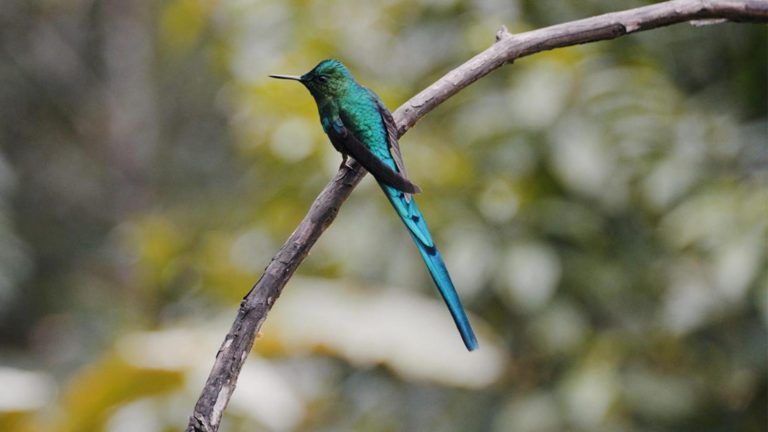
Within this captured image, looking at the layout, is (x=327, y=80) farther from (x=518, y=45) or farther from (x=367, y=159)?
(x=518, y=45)

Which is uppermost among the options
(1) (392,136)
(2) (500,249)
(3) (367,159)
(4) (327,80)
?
(2) (500,249)

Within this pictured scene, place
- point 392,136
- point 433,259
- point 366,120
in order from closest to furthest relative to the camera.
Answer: point 433,259, point 392,136, point 366,120

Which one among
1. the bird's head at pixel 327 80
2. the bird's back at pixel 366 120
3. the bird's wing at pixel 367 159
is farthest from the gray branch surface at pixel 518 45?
the bird's head at pixel 327 80

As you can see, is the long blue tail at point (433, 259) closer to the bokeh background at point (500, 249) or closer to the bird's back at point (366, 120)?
the bird's back at point (366, 120)

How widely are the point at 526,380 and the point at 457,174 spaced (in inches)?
34.7

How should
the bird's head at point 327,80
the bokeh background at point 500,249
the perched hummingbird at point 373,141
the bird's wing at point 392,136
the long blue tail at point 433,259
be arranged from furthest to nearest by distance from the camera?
the bokeh background at point 500,249, the bird's head at point 327,80, the bird's wing at point 392,136, the perched hummingbird at point 373,141, the long blue tail at point 433,259

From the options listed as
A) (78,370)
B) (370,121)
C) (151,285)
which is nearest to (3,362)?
(78,370)

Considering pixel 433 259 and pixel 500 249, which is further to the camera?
pixel 500 249

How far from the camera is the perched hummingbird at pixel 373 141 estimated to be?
182 cm

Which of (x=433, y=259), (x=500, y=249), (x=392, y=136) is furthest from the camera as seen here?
(x=500, y=249)

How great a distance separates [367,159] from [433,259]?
215 millimetres

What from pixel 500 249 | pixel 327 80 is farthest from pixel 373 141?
pixel 500 249

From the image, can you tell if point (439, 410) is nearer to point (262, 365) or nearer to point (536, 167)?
point (262, 365)

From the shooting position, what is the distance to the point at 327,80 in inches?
89.2
